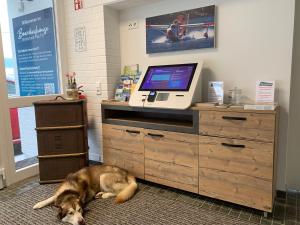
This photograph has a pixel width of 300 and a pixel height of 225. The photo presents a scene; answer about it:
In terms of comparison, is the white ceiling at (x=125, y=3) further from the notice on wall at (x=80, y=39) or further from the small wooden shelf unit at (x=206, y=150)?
the small wooden shelf unit at (x=206, y=150)

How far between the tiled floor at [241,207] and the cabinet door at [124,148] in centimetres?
25

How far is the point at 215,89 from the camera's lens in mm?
2350

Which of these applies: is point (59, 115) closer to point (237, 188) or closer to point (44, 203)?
point (44, 203)

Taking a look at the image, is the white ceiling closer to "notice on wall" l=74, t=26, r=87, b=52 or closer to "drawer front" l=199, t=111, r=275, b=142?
"notice on wall" l=74, t=26, r=87, b=52

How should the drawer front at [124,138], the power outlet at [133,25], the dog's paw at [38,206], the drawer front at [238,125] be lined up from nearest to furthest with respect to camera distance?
1. the drawer front at [238,125]
2. the dog's paw at [38,206]
3. the drawer front at [124,138]
4. the power outlet at [133,25]

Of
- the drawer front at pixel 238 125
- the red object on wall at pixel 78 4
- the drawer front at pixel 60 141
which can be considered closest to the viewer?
the drawer front at pixel 238 125

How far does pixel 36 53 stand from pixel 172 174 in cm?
231

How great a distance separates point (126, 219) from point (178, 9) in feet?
7.16

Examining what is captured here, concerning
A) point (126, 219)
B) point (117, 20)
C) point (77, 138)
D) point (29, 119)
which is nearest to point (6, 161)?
point (29, 119)

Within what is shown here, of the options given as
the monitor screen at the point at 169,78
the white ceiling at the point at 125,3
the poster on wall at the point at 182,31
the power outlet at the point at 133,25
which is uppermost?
the white ceiling at the point at 125,3

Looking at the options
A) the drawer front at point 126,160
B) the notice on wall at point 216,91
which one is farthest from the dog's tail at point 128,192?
the notice on wall at point 216,91

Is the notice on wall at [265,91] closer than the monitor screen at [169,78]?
Yes

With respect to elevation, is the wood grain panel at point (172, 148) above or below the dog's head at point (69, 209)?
above

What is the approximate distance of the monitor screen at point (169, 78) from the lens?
239cm
